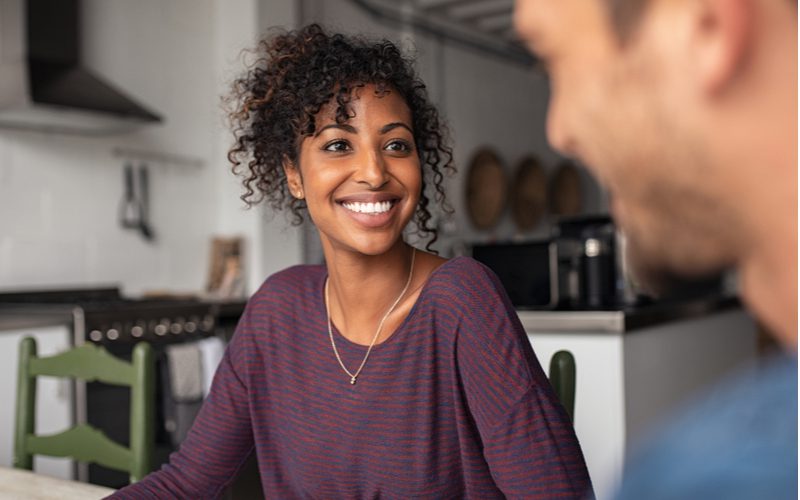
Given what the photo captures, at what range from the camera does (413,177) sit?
1284 mm

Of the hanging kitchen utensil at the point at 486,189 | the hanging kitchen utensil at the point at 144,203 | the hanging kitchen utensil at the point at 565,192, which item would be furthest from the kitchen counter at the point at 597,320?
the hanging kitchen utensil at the point at 565,192

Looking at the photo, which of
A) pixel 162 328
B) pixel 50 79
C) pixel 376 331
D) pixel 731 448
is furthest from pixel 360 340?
Answer: pixel 50 79

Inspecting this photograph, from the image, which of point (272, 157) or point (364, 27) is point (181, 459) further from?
point (364, 27)

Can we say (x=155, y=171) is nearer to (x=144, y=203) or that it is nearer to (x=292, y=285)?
(x=144, y=203)

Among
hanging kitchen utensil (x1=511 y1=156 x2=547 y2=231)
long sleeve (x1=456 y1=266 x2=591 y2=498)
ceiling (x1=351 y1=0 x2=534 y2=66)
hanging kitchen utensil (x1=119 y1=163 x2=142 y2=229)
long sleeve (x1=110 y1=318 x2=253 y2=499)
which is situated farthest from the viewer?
hanging kitchen utensil (x1=511 y1=156 x2=547 y2=231)

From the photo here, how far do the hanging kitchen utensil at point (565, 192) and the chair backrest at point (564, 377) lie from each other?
5.59 metres

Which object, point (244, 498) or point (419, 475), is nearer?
point (419, 475)

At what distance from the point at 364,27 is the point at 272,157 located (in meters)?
3.84

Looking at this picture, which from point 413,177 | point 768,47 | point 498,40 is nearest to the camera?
point 768,47

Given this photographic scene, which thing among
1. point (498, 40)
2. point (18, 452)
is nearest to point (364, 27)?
point (498, 40)

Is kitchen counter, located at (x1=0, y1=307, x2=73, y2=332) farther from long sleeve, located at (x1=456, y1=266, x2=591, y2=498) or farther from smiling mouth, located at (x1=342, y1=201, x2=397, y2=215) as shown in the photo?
long sleeve, located at (x1=456, y1=266, x2=591, y2=498)

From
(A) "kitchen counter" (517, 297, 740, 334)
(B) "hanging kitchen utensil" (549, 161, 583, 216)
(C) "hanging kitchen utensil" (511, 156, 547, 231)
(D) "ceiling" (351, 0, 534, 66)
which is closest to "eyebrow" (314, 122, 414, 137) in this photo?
(A) "kitchen counter" (517, 297, 740, 334)

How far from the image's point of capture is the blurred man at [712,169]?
0.31 metres

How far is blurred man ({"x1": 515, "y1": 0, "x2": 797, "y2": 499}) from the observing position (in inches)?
12.4
